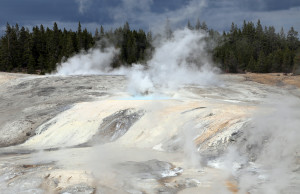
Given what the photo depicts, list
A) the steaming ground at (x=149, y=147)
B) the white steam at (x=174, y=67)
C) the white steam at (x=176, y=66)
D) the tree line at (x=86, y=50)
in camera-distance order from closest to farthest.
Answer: the steaming ground at (x=149, y=147)
the white steam at (x=174, y=67)
the white steam at (x=176, y=66)
the tree line at (x=86, y=50)

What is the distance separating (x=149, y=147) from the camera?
13.7 m

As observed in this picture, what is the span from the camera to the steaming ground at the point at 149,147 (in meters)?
9.11

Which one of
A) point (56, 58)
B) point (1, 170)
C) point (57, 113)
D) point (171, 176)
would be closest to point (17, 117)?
point (57, 113)

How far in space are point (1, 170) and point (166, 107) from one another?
8.83 m

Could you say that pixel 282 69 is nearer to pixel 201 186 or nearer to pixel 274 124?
pixel 274 124

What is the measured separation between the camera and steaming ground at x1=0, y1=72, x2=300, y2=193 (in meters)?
9.11

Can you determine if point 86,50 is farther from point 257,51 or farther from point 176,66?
point 257,51

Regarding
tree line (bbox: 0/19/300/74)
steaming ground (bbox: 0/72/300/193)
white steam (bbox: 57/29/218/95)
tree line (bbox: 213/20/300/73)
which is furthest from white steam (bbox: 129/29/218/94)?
tree line (bbox: 213/20/300/73)

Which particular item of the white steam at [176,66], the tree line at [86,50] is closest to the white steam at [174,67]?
the white steam at [176,66]

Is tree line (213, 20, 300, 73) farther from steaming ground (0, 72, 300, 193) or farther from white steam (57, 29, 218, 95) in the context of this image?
steaming ground (0, 72, 300, 193)

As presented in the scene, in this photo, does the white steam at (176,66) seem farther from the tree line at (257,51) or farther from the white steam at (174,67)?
the tree line at (257,51)

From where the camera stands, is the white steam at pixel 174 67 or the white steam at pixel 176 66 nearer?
the white steam at pixel 174 67

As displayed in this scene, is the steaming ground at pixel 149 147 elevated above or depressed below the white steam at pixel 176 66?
below

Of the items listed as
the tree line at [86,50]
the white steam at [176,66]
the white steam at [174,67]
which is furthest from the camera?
the tree line at [86,50]
